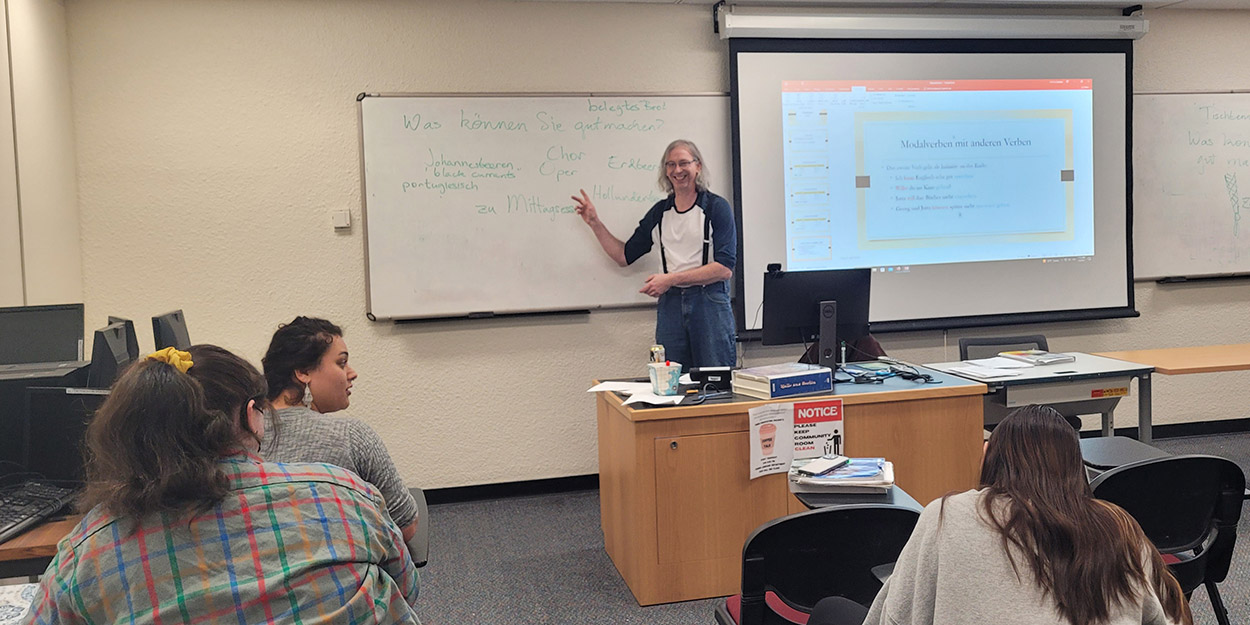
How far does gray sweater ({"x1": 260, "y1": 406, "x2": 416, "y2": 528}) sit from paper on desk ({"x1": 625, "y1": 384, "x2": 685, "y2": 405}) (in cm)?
118

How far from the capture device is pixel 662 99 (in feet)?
15.2

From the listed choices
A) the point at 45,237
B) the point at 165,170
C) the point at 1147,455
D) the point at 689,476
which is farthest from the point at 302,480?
the point at 165,170

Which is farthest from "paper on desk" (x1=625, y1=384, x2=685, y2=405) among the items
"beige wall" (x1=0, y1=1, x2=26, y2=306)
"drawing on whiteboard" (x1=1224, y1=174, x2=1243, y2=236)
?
"drawing on whiteboard" (x1=1224, y1=174, x2=1243, y2=236)

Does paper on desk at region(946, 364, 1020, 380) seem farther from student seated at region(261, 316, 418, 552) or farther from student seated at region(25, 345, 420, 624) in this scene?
student seated at region(25, 345, 420, 624)

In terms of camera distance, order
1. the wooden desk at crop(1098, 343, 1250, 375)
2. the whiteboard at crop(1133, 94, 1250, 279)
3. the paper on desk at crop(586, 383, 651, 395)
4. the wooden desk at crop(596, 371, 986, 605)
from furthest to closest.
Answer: the whiteboard at crop(1133, 94, 1250, 279) < the wooden desk at crop(1098, 343, 1250, 375) < the paper on desk at crop(586, 383, 651, 395) < the wooden desk at crop(596, 371, 986, 605)

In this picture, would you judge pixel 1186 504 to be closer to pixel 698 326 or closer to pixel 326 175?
pixel 698 326

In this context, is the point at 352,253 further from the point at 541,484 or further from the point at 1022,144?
the point at 1022,144

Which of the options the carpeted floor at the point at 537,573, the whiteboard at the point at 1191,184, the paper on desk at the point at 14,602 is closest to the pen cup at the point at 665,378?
the carpeted floor at the point at 537,573

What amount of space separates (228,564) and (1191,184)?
5.64 metres

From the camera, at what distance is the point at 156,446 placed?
1.26 m

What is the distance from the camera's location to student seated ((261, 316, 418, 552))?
2.05 metres

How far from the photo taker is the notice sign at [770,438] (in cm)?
317

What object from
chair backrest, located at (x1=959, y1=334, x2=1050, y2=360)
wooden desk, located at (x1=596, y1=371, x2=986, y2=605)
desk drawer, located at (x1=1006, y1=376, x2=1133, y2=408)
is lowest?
wooden desk, located at (x1=596, y1=371, x2=986, y2=605)

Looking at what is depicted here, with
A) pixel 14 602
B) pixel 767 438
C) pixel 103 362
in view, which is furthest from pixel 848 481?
pixel 103 362
